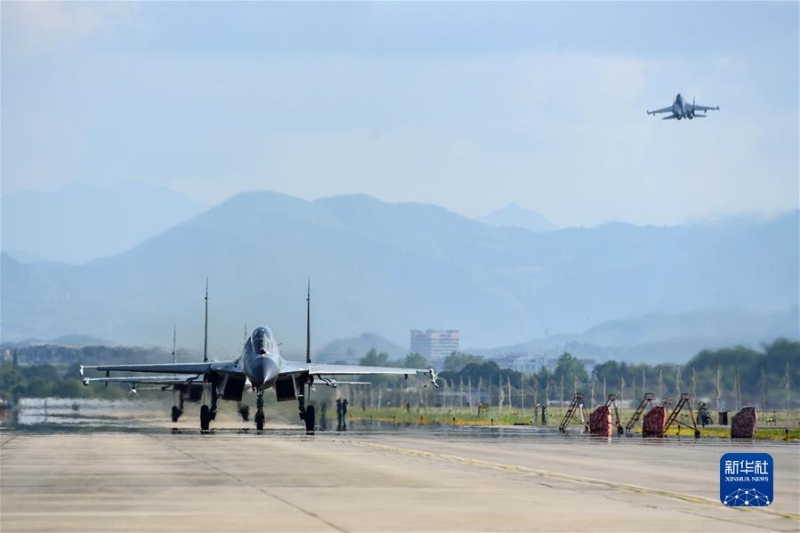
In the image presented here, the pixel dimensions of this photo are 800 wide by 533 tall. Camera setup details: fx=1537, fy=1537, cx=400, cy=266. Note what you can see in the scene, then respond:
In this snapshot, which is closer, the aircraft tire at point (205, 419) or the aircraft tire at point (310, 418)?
the aircraft tire at point (310, 418)

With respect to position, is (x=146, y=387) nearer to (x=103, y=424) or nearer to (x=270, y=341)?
(x=103, y=424)

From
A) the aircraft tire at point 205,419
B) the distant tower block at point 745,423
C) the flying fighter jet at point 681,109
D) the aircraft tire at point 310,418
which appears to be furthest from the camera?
the flying fighter jet at point 681,109

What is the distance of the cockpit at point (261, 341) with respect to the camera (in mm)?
52072

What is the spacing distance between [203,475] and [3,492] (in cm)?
477

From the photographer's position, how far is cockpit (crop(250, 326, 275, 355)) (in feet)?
171

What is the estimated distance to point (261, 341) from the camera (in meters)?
52.1

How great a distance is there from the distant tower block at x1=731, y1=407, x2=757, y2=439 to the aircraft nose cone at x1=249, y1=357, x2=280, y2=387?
15827 mm

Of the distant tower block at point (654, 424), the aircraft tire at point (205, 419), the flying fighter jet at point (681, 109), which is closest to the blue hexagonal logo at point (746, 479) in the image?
the distant tower block at point (654, 424)

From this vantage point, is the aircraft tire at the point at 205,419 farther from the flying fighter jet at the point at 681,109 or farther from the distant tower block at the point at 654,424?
the flying fighter jet at the point at 681,109

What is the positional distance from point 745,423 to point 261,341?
16.6 m

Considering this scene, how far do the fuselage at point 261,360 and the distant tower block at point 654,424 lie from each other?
13.4 meters

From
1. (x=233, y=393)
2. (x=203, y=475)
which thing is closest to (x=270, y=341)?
(x=233, y=393)

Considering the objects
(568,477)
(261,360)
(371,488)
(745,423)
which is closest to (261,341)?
(261,360)

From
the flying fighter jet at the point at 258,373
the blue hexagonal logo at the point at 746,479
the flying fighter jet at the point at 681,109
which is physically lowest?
the blue hexagonal logo at the point at 746,479
